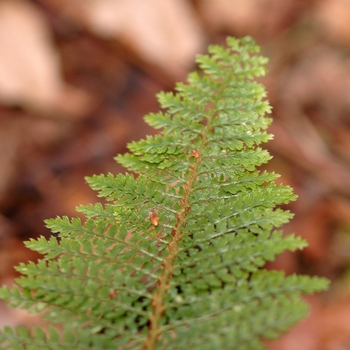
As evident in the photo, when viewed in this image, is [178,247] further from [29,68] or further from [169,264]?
[29,68]

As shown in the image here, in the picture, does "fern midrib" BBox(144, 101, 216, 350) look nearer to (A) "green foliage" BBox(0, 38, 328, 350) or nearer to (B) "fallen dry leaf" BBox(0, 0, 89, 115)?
(A) "green foliage" BBox(0, 38, 328, 350)

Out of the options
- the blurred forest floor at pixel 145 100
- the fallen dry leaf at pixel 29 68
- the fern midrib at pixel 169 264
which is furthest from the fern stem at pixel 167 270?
the fallen dry leaf at pixel 29 68

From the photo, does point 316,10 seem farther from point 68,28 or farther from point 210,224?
point 210,224

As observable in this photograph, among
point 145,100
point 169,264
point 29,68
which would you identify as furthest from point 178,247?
point 29,68

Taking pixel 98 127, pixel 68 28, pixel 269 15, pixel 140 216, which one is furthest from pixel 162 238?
pixel 269 15

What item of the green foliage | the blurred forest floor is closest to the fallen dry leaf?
the blurred forest floor

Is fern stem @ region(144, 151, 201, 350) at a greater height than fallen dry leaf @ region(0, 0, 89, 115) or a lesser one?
lesser

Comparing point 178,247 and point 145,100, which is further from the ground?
point 145,100
